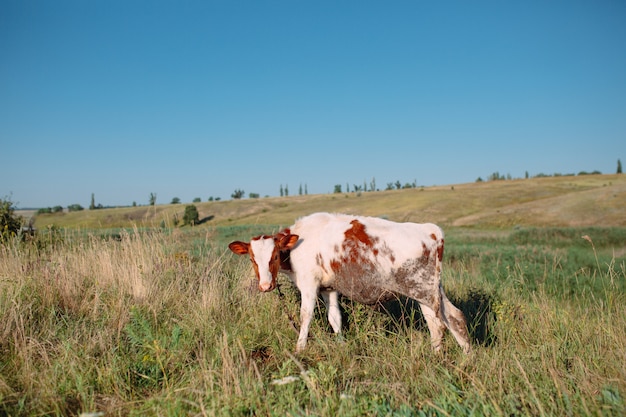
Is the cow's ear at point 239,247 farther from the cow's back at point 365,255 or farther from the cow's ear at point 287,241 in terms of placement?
the cow's back at point 365,255

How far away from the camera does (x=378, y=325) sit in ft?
17.0

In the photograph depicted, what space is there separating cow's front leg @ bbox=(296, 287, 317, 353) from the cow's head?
0.48 metres

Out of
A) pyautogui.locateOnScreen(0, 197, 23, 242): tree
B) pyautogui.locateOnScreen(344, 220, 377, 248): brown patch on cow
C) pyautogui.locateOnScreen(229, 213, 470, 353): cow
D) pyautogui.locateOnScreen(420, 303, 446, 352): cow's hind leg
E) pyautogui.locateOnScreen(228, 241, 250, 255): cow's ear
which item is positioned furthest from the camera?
pyautogui.locateOnScreen(0, 197, 23, 242): tree

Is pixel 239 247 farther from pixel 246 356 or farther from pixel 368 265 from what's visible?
pixel 368 265

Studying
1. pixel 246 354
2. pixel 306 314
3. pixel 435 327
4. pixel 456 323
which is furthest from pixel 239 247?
pixel 456 323

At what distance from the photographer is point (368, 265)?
15.6 ft

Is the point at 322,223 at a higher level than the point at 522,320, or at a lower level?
higher

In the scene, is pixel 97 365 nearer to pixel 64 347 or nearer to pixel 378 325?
pixel 64 347

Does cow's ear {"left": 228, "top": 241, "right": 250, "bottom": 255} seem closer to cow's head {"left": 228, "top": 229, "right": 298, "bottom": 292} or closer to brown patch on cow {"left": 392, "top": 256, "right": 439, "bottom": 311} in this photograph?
cow's head {"left": 228, "top": 229, "right": 298, "bottom": 292}

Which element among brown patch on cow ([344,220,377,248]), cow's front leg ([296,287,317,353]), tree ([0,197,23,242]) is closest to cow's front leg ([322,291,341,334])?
cow's front leg ([296,287,317,353])

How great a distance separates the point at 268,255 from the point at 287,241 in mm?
348

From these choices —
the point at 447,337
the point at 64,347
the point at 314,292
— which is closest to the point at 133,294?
the point at 64,347

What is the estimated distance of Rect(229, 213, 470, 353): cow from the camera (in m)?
4.68

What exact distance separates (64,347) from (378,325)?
12.5ft
